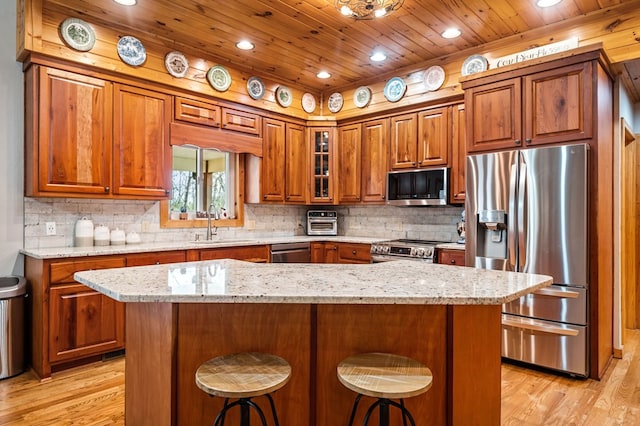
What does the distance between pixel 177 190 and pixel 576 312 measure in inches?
→ 149

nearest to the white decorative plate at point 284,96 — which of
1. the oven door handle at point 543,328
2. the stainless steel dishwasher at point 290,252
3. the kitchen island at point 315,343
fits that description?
the stainless steel dishwasher at point 290,252

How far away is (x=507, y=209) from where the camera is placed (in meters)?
3.25

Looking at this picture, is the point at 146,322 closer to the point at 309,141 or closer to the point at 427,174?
the point at 427,174

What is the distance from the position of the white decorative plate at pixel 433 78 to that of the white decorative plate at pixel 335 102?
124 centimetres

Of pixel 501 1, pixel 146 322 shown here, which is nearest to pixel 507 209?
pixel 501 1

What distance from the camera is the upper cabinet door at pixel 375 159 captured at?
4648mm

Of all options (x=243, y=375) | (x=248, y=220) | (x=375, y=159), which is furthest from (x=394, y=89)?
(x=243, y=375)

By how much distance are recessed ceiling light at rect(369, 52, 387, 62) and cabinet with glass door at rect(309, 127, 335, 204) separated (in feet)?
3.55

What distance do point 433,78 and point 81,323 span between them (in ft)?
13.2

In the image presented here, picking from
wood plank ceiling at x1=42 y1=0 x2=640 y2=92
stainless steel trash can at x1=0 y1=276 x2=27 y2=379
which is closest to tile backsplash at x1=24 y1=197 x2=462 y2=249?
stainless steel trash can at x1=0 y1=276 x2=27 y2=379

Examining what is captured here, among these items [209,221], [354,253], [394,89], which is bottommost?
[354,253]

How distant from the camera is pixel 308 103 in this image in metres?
5.29

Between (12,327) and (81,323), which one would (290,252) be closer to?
(81,323)

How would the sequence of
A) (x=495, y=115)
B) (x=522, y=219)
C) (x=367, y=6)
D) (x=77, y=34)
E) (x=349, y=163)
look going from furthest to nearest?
(x=349, y=163), (x=495, y=115), (x=77, y=34), (x=522, y=219), (x=367, y=6)
